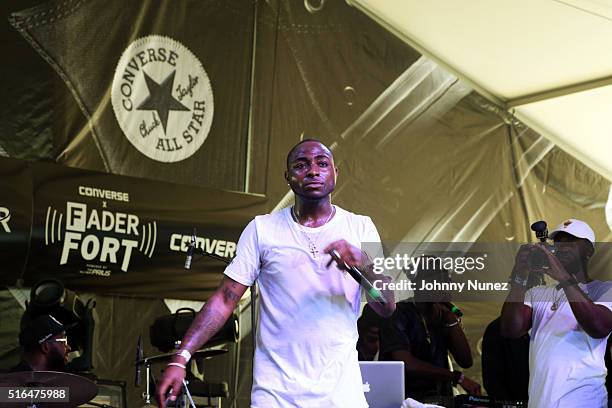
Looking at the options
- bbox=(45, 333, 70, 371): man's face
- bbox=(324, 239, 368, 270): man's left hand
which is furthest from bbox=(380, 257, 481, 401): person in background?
bbox=(324, 239, 368, 270): man's left hand

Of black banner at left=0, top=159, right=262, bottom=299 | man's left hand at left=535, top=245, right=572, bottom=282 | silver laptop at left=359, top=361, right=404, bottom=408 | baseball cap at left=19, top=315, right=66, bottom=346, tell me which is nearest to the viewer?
man's left hand at left=535, top=245, right=572, bottom=282

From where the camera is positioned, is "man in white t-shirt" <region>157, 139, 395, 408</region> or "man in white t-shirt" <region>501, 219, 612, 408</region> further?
"man in white t-shirt" <region>501, 219, 612, 408</region>

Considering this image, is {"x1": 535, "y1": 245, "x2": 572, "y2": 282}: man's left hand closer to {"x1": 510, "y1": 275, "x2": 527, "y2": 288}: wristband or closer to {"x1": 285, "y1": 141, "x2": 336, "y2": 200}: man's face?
{"x1": 510, "y1": 275, "x2": 527, "y2": 288}: wristband

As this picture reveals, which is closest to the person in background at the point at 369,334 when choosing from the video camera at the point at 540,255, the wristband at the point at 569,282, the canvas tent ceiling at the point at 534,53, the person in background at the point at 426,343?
the person in background at the point at 426,343

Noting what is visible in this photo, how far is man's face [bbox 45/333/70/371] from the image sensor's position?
5520 mm

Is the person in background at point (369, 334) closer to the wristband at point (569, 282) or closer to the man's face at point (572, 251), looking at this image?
the man's face at point (572, 251)

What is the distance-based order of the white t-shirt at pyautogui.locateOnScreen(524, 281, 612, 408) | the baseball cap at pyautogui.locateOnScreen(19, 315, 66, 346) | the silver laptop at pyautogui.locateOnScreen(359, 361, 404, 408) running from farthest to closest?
the baseball cap at pyautogui.locateOnScreen(19, 315, 66, 346)
the silver laptop at pyautogui.locateOnScreen(359, 361, 404, 408)
the white t-shirt at pyautogui.locateOnScreen(524, 281, 612, 408)

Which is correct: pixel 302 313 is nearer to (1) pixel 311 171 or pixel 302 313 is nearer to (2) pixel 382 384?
(1) pixel 311 171

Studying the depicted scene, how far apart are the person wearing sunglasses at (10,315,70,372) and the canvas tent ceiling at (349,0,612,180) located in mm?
4880

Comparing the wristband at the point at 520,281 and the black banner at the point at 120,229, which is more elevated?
the black banner at the point at 120,229

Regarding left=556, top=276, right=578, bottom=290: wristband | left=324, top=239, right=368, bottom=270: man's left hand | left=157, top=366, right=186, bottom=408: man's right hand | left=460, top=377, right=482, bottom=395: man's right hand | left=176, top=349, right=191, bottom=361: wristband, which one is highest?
left=556, top=276, right=578, bottom=290: wristband

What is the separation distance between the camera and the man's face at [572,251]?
192 inches

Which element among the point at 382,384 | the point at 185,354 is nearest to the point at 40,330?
the point at 382,384

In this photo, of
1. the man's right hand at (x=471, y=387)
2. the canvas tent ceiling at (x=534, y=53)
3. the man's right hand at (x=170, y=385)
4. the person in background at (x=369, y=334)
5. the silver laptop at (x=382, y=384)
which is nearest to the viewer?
the man's right hand at (x=170, y=385)
